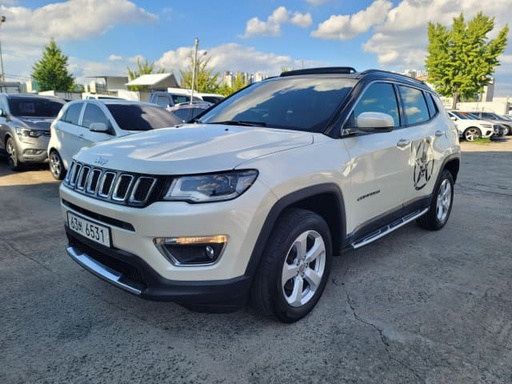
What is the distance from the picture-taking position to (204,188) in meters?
2.13

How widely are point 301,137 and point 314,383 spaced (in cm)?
155

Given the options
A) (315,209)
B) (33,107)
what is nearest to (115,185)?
(315,209)

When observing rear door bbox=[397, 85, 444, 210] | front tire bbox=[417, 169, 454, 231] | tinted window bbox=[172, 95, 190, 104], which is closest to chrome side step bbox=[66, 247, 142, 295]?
rear door bbox=[397, 85, 444, 210]

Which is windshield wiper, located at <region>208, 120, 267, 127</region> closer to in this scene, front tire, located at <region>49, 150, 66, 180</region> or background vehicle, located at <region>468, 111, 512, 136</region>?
front tire, located at <region>49, 150, 66, 180</region>

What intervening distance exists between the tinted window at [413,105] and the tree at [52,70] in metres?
44.9

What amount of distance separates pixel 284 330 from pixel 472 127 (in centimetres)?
2123

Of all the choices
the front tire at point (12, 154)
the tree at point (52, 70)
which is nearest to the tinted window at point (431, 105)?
the front tire at point (12, 154)

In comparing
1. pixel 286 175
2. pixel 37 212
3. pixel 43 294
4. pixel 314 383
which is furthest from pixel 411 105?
pixel 37 212

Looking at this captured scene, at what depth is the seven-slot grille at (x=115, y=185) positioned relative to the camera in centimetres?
218

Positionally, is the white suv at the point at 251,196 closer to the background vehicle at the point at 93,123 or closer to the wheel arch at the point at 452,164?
the wheel arch at the point at 452,164

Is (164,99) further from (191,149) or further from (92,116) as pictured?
(191,149)

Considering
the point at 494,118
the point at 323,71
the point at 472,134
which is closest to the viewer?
the point at 323,71

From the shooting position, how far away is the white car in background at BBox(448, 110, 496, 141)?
65.0ft

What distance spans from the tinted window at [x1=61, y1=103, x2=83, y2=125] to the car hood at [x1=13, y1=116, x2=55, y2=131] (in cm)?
90
